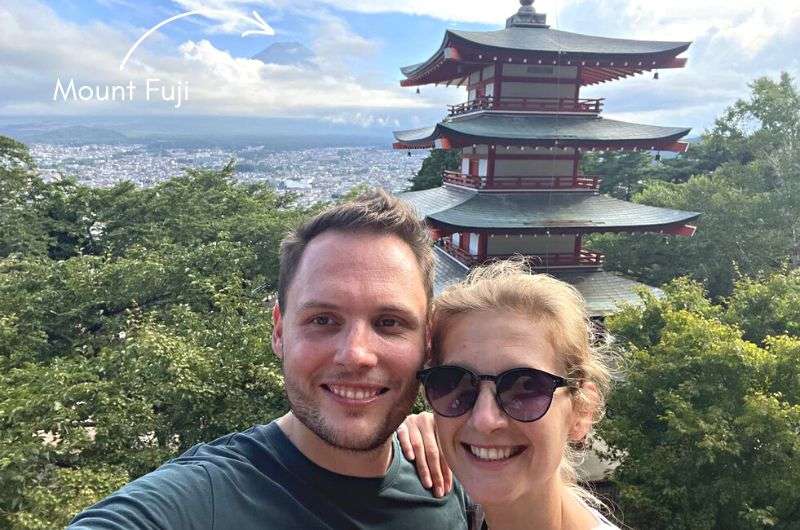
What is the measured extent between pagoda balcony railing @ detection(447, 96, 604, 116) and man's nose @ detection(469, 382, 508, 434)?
14.3 metres

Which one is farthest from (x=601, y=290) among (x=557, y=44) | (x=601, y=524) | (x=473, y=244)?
(x=601, y=524)

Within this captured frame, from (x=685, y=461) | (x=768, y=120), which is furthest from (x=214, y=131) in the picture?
(x=685, y=461)

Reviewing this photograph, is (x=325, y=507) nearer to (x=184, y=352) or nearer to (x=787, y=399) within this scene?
(x=184, y=352)

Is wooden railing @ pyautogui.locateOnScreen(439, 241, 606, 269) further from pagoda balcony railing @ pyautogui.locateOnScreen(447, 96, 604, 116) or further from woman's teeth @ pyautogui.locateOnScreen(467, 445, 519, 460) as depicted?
woman's teeth @ pyautogui.locateOnScreen(467, 445, 519, 460)

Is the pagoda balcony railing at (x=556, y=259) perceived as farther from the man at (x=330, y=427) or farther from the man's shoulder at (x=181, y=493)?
the man's shoulder at (x=181, y=493)

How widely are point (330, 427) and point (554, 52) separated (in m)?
14.5

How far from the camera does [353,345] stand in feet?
6.20

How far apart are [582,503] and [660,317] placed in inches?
396

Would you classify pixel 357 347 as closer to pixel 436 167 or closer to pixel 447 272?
pixel 447 272

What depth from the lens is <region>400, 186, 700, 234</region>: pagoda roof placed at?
12.9 m

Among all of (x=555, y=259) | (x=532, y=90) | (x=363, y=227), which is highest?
(x=532, y=90)

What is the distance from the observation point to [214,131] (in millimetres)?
154250

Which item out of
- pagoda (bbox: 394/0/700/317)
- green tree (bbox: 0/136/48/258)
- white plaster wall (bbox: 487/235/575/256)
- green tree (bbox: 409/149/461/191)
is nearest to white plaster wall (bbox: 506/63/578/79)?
pagoda (bbox: 394/0/700/317)

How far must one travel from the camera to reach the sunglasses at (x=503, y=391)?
177cm
